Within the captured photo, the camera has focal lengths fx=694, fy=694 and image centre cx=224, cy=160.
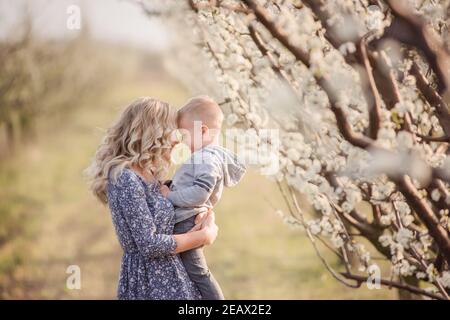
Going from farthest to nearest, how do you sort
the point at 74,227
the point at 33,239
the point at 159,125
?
the point at 74,227 → the point at 33,239 → the point at 159,125

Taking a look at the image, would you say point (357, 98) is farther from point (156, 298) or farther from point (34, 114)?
point (34, 114)

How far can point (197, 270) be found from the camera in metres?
2.59

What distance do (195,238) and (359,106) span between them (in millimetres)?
993

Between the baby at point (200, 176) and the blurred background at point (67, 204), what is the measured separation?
502 millimetres

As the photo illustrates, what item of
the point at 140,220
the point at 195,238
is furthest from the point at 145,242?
the point at 195,238

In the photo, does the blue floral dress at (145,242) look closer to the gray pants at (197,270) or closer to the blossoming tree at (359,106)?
the gray pants at (197,270)

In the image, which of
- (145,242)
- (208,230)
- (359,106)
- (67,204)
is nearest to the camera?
(145,242)

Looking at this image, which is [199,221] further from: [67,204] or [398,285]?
[67,204]

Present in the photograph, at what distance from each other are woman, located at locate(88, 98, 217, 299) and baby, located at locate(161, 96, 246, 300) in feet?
0.14

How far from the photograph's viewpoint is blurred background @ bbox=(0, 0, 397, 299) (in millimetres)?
6352

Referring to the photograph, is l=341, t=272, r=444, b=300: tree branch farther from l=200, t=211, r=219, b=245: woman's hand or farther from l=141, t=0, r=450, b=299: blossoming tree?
l=200, t=211, r=219, b=245: woman's hand

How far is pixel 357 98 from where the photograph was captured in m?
3.08

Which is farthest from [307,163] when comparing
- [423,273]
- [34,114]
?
[34,114]
